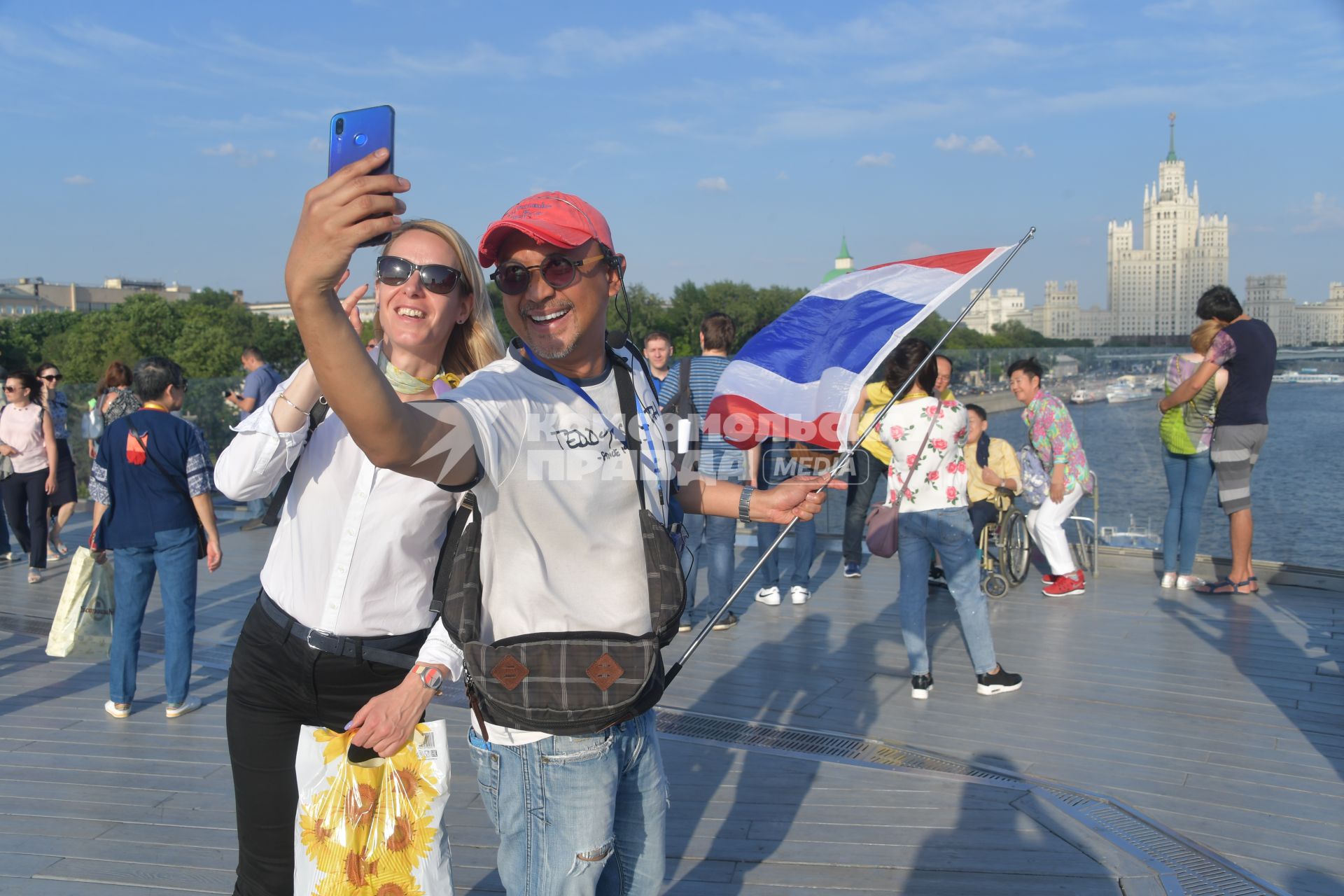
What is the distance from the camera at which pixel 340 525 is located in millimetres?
2672

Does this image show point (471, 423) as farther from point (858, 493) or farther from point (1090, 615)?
point (858, 493)

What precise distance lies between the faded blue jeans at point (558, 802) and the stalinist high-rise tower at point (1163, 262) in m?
179

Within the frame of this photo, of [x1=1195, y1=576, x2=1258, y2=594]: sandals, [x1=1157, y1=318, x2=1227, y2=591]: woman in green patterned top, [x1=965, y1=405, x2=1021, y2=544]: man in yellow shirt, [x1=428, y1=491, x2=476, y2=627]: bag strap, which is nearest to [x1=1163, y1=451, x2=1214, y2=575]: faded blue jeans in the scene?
[x1=1157, y1=318, x2=1227, y2=591]: woman in green patterned top

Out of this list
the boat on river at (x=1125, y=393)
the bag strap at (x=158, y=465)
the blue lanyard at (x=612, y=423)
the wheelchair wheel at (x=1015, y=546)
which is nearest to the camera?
the blue lanyard at (x=612, y=423)

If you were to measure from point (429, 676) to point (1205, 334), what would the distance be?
7726mm

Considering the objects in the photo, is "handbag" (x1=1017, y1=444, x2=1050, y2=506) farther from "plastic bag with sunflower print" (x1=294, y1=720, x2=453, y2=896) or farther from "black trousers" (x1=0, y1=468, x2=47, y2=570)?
"black trousers" (x1=0, y1=468, x2=47, y2=570)

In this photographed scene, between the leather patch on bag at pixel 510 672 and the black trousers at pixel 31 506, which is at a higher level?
the leather patch on bag at pixel 510 672

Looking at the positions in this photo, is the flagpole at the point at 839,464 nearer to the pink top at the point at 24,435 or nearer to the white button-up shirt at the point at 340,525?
the white button-up shirt at the point at 340,525

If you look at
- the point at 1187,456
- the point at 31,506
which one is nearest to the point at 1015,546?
the point at 1187,456

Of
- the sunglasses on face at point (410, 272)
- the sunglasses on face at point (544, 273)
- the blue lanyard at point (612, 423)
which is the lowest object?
the blue lanyard at point (612, 423)

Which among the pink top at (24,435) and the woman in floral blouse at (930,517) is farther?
the pink top at (24,435)

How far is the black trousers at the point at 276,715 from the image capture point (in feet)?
8.76


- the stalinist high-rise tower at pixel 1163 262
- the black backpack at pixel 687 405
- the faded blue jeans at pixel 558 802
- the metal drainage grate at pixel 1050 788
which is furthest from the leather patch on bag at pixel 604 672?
the stalinist high-rise tower at pixel 1163 262

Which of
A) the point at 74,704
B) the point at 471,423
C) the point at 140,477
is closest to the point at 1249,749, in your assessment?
the point at 471,423
